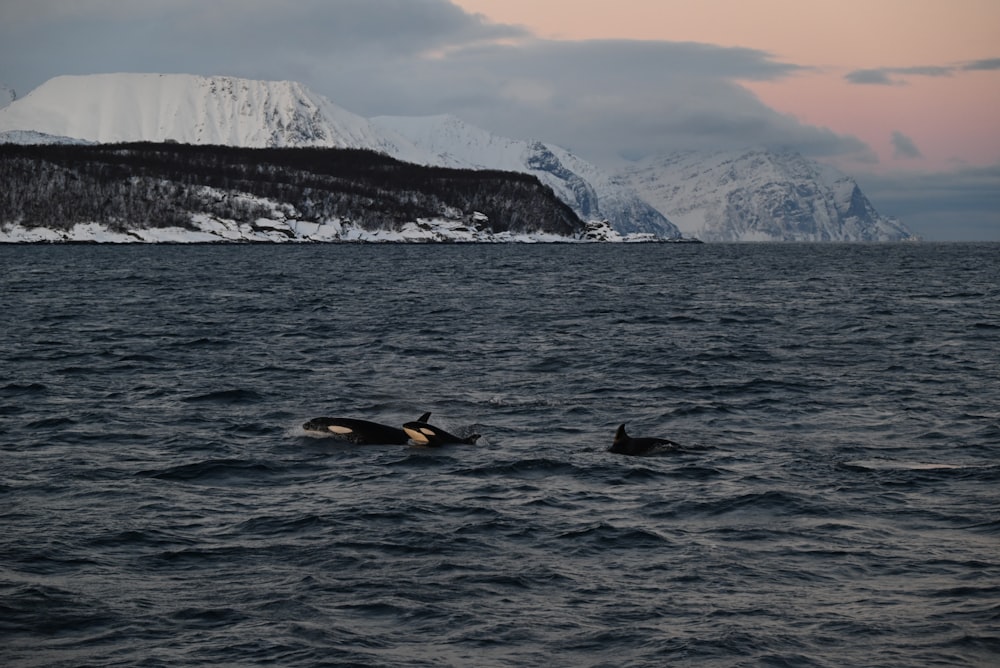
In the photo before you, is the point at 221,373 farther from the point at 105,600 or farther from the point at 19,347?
the point at 105,600

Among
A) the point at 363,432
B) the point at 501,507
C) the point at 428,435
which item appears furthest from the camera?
the point at 363,432

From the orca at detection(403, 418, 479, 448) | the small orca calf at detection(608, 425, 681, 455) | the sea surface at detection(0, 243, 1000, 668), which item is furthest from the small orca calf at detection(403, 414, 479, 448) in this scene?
the small orca calf at detection(608, 425, 681, 455)

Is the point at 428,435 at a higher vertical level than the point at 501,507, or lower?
higher

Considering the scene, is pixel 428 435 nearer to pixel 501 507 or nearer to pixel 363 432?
pixel 363 432

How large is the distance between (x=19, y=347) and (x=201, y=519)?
1119 inches

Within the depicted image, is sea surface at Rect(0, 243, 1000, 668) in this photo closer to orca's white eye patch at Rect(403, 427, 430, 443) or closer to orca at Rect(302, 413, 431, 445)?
orca at Rect(302, 413, 431, 445)

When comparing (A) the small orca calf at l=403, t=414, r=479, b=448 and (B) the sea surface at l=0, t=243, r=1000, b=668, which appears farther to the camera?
(A) the small orca calf at l=403, t=414, r=479, b=448

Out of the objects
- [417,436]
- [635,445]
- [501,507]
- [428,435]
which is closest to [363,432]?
[417,436]

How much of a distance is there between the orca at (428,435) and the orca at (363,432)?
1.20 feet

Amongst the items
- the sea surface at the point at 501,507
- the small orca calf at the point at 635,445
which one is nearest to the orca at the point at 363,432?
the sea surface at the point at 501,507

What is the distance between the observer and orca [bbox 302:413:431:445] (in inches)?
965

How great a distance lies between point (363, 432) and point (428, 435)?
5.18 ft

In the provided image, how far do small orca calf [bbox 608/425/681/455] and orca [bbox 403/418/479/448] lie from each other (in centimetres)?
324

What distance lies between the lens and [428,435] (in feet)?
78.6
